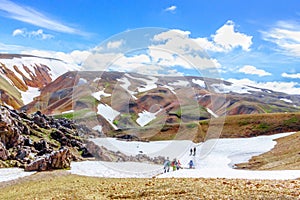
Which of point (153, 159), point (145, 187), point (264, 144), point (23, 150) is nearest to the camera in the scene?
point (145, 187)

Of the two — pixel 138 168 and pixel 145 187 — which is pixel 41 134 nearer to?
pixel 138 168

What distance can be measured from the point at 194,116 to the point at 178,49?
68.7m

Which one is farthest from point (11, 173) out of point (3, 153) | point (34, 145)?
point (34, 145)

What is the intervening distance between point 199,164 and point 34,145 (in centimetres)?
2388

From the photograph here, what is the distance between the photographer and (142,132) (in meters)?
78.8

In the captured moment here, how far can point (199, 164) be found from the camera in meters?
52.8

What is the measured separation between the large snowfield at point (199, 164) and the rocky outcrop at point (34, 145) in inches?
81.5

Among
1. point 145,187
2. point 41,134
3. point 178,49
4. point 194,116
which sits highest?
point 194,116

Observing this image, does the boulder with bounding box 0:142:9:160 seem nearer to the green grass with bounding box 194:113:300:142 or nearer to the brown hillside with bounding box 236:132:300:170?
the brown hillside with bounding box 236:132:300:170

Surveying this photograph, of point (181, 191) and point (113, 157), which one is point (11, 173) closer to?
point (113, 157)

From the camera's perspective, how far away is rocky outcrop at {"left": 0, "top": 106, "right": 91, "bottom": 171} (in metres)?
40.8

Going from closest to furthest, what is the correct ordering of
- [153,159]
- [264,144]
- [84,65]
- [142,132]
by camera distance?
[84,65]
[153,159]
[264,144]
[142,132]

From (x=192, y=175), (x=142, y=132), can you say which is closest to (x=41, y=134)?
(x=142, y=132)

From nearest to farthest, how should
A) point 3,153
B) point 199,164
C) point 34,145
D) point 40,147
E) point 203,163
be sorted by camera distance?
point 3,153, point 34,145, point 40,147, point 199,164, point 203,163
